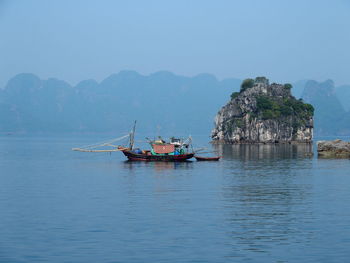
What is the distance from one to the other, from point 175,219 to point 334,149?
98.7m

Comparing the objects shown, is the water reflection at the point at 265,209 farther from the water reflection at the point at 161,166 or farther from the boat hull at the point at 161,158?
the boat hull at the point at 161,158

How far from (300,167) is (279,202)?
157ft

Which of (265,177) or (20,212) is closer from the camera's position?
(20,212)

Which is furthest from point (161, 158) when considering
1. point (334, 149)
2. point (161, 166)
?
point (334, 149)

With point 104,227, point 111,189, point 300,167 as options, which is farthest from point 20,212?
point 300,167

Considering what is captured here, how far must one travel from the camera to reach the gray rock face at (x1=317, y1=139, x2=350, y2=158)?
5305 inches

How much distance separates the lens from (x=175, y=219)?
4656 centimetres


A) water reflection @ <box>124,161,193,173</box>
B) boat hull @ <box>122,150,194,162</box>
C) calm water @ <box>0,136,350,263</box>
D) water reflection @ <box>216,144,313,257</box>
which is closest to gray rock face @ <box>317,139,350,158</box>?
boat hull @ <box>122,150,194,162</box>

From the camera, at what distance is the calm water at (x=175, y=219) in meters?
36.1

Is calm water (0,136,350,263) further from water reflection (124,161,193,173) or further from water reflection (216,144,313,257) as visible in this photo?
water reflection (124,161,193,173)

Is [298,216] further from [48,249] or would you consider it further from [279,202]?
[48,249]

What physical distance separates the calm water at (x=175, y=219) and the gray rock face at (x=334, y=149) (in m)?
55.4

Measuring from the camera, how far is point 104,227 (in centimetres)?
4338

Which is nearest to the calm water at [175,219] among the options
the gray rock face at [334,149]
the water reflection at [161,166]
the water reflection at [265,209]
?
the water reflection at [265,209]
